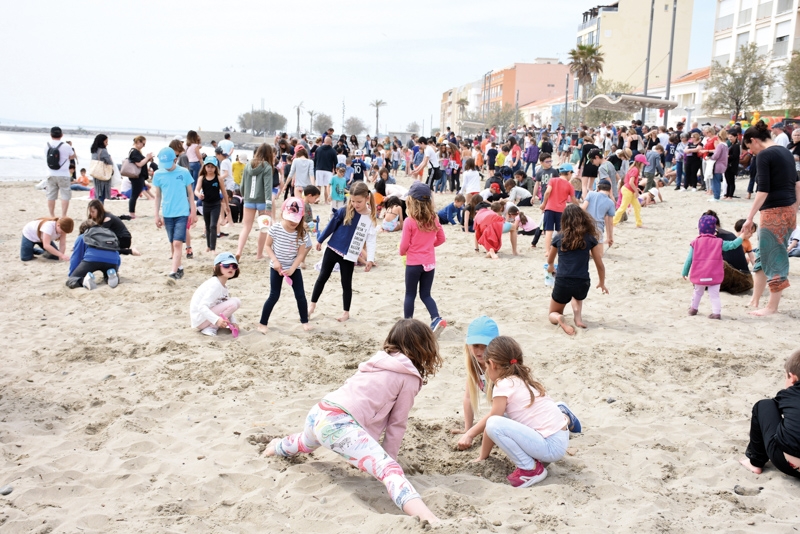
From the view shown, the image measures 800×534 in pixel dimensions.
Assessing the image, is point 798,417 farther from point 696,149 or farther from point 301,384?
point 696,149

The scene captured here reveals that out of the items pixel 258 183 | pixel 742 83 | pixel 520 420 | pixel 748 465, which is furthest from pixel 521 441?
pixel 742 83

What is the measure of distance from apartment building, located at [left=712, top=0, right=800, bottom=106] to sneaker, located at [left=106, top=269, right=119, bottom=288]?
3917cm

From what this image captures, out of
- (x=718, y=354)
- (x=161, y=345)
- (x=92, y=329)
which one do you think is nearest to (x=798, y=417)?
(x=718, y=354)

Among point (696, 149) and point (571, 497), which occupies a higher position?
point (696, 149)

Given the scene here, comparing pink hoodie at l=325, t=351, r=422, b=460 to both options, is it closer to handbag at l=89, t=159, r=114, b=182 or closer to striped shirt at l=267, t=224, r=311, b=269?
striped shirt at l=267, t=224, r=311, b=269

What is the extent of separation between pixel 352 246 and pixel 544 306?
→ 105 inches

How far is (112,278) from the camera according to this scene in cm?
869

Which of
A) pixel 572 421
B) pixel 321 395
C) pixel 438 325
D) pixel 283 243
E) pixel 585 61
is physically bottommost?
pixel 321 395

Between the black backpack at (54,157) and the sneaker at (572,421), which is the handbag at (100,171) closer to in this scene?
the black backpack at (54,157)

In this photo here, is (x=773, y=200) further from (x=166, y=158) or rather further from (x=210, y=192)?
(x=210, y=192)

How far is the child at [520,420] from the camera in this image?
12.9 feet

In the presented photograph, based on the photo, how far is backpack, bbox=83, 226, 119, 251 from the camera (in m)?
8.71

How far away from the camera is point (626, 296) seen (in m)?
8.56

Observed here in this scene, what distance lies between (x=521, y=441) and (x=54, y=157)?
11153 millimetres
